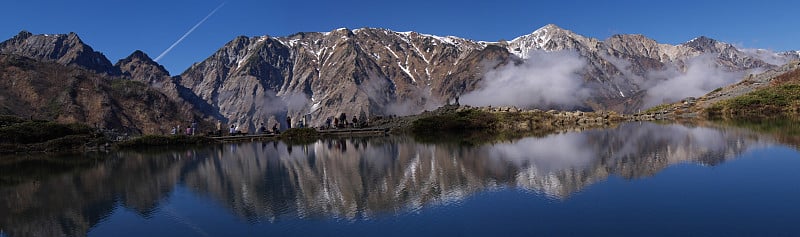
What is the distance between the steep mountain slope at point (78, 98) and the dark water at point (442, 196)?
8719cm

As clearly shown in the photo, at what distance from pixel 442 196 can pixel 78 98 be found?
458 feet

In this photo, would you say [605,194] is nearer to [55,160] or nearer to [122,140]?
[55,160]

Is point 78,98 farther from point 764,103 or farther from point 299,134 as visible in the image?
point 764,103

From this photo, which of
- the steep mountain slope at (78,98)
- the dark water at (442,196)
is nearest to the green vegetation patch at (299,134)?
the dark water at (442,196)

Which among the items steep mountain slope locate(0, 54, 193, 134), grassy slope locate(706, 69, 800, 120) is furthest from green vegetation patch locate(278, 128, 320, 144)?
grassy slope locate(706, 69, 800, 120)

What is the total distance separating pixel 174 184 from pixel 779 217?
Answer: 24.9m

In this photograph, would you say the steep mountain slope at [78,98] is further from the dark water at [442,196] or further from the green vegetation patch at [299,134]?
the dark water at [442,196]

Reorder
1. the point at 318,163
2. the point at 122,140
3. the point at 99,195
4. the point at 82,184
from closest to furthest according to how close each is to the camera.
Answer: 1. the point at 99,195
2. the point at 82,184
3. the point at 318,163
4. the point at 122,140

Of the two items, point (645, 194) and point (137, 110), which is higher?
point (137, 110)

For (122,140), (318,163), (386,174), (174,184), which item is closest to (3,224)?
(174,184)

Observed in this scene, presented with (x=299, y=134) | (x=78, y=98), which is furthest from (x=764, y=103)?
(x=78, y=98)

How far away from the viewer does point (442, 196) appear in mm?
19906

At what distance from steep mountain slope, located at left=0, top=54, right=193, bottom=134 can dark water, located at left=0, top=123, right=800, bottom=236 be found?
87186 mm

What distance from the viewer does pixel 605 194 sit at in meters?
18.9
